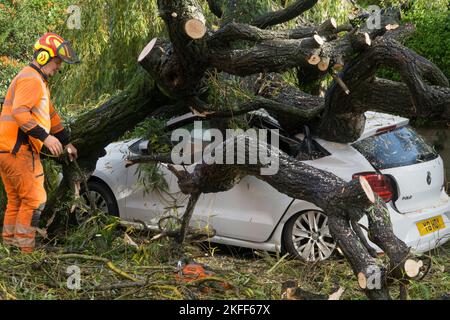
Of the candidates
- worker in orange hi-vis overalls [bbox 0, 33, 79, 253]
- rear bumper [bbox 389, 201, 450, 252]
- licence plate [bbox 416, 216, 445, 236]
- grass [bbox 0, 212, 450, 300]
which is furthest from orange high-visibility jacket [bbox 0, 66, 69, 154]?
licence plate [bbox 416, 216, 445, 236]

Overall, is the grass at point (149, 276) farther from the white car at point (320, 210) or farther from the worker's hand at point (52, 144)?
the worker's hand at point (52, 144)

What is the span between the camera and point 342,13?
975 centimetres

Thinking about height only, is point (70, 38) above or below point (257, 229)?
above

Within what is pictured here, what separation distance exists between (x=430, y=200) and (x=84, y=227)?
3.29 meters

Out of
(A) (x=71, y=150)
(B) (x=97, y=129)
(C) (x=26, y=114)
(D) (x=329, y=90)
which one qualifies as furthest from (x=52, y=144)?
(D) (x=329, y=90)

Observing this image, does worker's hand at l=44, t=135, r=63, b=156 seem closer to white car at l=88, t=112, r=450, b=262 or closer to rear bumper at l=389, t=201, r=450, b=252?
white car at l=88, t=112, r=450, b=262

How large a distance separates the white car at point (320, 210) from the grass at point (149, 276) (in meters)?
0.50

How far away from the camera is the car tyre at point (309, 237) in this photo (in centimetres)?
680

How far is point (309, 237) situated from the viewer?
22.6 feet

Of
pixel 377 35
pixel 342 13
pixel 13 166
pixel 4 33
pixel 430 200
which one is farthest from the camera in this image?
pixel 4 33

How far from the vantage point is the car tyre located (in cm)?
680

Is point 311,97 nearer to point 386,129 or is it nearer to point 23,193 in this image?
point 386,129
